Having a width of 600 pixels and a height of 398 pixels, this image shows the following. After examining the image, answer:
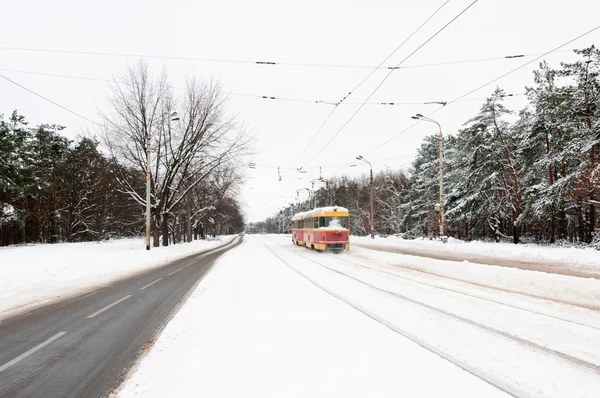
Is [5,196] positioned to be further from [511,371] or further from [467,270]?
[511,371]

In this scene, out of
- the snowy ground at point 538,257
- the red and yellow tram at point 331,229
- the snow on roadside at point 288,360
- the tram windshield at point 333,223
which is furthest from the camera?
the tram windshield at point 333,223

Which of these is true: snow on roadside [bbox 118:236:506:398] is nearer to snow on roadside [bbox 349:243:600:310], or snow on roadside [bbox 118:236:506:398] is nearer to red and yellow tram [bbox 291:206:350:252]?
snow on roadside [bbox 349:243:600:310]

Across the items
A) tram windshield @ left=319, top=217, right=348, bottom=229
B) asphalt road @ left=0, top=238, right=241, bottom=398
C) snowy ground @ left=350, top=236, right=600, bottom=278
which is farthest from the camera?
tram windshield @ left=319, top=217, right=348, bottom=229

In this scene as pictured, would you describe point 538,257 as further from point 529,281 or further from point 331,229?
point 331,229

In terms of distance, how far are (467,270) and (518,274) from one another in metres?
2.14

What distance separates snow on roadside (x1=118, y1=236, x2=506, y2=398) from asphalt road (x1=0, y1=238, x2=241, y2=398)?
1.27 feet

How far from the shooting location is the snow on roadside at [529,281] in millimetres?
8984

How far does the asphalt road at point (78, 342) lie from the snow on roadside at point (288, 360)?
0.39 metres

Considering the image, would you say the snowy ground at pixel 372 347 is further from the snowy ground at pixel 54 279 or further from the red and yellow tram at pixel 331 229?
the red and yellow tram at pixel 331 229

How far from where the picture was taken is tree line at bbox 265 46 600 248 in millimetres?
25969

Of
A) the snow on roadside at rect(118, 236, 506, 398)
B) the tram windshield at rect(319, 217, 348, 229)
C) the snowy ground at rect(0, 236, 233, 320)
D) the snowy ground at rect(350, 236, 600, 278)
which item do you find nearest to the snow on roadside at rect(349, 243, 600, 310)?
the snowy ground at rect(350, 236, 600, 278)

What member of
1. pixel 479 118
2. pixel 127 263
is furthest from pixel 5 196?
pixel 479 118

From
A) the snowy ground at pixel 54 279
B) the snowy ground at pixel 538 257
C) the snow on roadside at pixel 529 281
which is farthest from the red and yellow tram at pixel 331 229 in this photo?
the snowy ground at pixel 54 279

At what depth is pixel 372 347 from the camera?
4883mm
